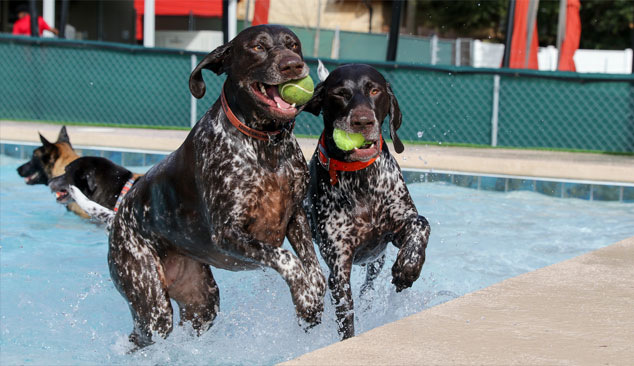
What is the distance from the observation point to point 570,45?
1184 centimetres

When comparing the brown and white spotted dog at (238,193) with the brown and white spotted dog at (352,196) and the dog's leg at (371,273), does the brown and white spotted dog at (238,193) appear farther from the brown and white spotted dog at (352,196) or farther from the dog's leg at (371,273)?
the dog's leg at (371,273)

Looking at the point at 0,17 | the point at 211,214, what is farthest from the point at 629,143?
the point at 0,17

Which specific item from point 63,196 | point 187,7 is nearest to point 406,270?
point 63,196

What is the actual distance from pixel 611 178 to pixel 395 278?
189 inches

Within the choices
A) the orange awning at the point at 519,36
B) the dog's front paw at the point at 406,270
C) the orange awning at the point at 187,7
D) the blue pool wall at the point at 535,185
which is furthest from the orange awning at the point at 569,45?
the orange awning at the point at 187,7

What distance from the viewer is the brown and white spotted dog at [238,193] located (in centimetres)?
307

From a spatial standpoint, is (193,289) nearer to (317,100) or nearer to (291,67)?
(317,100)

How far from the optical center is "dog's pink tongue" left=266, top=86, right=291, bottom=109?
3113 millimetres

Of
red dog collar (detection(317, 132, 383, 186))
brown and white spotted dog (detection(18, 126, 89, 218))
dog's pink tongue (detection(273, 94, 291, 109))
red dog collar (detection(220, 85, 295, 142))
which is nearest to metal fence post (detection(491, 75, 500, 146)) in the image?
brown and white spotted dog (detection(18, 126, 89, 218))

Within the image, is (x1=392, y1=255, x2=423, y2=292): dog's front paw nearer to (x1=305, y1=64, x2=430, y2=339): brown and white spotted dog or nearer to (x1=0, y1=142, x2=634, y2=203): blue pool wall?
(x1=305, y1=64, x2=430, y2=339): brown and white spotted dog

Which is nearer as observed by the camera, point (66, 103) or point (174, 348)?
point (174, 348)

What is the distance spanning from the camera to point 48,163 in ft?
22.3

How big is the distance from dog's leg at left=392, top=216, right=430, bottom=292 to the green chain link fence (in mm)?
6649

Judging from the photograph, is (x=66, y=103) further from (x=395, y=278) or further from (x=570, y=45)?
(x=395, y=278)
